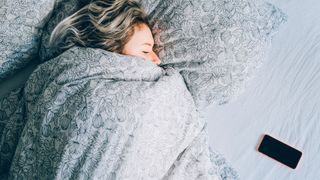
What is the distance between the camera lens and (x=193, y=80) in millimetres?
1399

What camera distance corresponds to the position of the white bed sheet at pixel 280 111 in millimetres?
1360

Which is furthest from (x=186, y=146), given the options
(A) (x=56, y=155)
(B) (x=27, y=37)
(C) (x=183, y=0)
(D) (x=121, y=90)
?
(B) (x=27, y=37)

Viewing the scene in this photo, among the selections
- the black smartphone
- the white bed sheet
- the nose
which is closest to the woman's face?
the nose

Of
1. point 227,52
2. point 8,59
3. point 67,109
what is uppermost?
point 227,52

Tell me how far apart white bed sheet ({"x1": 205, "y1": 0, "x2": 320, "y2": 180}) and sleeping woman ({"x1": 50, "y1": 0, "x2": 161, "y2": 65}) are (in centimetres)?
35

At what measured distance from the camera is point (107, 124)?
110 cm

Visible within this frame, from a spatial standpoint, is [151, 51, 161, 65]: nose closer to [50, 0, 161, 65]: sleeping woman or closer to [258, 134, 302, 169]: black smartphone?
[50, 0, 161, 65]: sleeping woman

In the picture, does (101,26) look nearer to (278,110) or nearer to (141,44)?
(141,44)

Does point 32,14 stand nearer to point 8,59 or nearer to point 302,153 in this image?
point 8,59

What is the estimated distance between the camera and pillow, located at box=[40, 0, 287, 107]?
1357 mm

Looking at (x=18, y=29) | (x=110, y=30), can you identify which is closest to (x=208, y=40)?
(x=110, y=30)

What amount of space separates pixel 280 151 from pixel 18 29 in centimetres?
93

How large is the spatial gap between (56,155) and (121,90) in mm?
238

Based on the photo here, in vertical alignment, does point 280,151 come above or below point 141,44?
below
